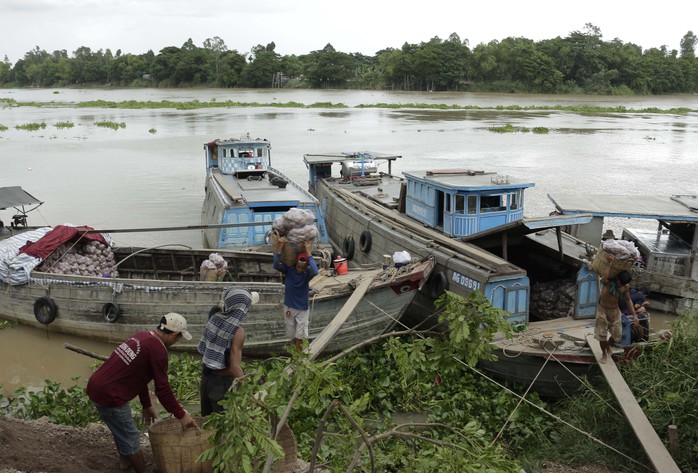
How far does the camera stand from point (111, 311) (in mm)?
10828

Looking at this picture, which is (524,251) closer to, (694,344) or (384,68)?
(694,344)

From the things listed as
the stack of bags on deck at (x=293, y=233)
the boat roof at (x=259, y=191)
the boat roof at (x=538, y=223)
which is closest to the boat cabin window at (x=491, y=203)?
the boat roof at (x=538, y=223)

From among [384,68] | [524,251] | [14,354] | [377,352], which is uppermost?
[384,68]

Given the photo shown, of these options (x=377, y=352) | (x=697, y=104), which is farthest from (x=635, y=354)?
(x=697, y=104)

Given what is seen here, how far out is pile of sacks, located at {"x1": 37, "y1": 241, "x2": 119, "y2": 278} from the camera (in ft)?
38.1

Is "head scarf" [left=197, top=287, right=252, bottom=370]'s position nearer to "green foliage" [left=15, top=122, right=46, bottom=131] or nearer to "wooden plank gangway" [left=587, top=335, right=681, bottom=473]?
"wooden plank gangway" [left=587, top=335, right=681, bottom=473]

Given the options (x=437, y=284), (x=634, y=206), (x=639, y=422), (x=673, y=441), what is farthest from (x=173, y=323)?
(x=634, y=206)

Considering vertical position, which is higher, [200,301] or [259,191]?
[259,191]

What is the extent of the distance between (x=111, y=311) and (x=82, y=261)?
172 centimetres

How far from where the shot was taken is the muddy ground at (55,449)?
506 centimetres

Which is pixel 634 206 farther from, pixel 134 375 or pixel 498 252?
pixel 134 375

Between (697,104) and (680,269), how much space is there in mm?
70812

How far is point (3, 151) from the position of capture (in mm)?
35844

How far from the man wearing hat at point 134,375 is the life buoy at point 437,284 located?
5.69 m
